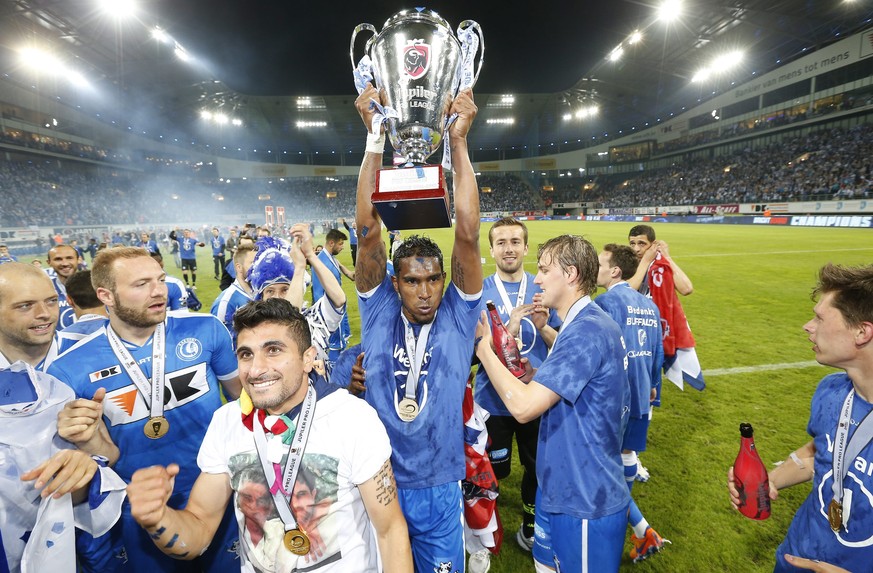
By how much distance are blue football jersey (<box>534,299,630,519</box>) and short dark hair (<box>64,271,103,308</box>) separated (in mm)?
4050

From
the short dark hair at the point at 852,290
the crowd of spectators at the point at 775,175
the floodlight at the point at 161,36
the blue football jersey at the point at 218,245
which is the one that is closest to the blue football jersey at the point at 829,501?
the short dark hair at the point at 852,290

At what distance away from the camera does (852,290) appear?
1.80 m

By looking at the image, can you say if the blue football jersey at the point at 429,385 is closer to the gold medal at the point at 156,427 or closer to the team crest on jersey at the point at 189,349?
the team crest on jersey at the point at 189,349

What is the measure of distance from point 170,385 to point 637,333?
3.56 metres

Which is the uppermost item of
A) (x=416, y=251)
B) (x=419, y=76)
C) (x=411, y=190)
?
(x=419, y=76)

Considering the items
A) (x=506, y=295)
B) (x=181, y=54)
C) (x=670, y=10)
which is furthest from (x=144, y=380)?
(x=181, y=54)

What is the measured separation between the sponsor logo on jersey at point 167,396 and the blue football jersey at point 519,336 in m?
2.04

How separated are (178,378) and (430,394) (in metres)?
1.66

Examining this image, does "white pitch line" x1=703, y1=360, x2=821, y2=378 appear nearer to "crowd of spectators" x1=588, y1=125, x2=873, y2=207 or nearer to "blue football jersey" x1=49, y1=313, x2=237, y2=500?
"blue football jersey" x1=49, y1=313, x2=237, y2=500

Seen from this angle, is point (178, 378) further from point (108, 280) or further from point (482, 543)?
point (482, 543)

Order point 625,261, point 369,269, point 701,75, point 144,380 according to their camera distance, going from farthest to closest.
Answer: point 701,75, point 625,261, point 144,380, point 369,269

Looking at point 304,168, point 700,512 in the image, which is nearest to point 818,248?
point 700,512

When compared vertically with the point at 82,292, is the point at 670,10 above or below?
above

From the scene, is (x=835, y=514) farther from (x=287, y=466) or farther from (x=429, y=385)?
(x=287, y=466)
